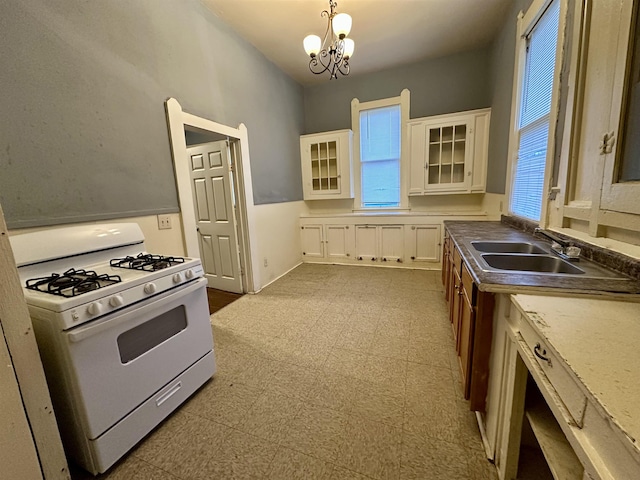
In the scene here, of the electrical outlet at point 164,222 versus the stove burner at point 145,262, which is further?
the electrical outlet at point 164,222

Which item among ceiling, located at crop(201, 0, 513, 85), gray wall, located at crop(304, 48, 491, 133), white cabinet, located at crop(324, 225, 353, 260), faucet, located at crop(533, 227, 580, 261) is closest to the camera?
faucet, located at crop(533, 227, 580, 261)

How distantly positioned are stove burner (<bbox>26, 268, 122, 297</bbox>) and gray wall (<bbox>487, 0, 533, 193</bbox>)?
3611 millimetres

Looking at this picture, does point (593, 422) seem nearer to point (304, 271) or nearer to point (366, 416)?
point (366, 416)

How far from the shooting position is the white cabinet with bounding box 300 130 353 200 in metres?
4.22

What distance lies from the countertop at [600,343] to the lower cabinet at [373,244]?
2979mm

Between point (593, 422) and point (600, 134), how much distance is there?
1406 mm

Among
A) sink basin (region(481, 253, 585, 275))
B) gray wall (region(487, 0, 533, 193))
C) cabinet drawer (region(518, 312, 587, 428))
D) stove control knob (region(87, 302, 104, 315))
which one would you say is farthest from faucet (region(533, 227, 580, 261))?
stove control knob (region(87, 302, 104, 315))

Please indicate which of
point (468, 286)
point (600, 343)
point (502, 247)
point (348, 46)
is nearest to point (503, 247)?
point (502, 247)

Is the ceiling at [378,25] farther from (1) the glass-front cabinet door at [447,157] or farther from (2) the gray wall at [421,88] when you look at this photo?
(1) the glass-front cabinet door at [447,157]

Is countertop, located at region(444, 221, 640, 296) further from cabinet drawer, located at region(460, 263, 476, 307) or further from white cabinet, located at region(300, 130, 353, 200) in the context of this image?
white cabinet, located at region(300, 130, 353, 200)

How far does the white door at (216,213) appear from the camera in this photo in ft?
10.4

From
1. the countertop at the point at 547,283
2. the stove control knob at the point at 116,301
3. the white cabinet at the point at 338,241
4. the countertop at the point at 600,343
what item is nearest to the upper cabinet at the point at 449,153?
the white cabinet at the point at 338,241

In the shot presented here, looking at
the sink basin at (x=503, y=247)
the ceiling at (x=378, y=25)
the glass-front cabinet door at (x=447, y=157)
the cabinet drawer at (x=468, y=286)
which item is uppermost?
the ceiling at (x=378, y=25)

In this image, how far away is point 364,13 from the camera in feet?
9.04
